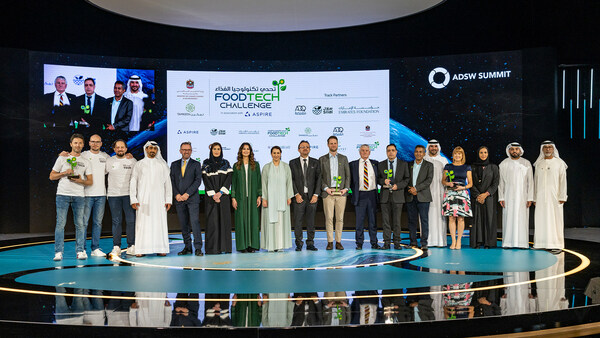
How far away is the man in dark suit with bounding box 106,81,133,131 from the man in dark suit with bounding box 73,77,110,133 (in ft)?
0.32

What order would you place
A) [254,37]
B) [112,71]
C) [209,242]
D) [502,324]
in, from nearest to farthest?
[502,324] → [209,242] → [112,71] → [254,37]

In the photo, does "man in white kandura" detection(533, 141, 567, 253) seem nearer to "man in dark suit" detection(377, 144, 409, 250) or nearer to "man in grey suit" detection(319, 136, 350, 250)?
"man in dark suit" detection(377, 144, 409, 250)

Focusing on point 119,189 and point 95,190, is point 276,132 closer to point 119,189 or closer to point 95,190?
Result: point 119,189

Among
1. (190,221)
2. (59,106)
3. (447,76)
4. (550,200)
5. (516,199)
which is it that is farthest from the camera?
(447,76)

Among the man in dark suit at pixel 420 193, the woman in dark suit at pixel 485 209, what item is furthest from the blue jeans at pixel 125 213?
the woman in dark suit at pixel 485 209

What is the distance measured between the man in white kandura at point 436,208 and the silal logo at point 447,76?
3.07 metres

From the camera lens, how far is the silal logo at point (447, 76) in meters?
10.6

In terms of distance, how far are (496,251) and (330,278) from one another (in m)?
3.38

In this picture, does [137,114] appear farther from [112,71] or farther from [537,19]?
[537,19]

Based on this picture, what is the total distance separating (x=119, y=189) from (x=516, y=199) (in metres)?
5.92

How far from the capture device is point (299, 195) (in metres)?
7.88

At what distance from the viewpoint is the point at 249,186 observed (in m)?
7.70

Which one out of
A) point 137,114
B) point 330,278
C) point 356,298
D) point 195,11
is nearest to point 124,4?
point 195,11

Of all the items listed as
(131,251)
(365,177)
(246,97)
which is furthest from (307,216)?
(246,97)
